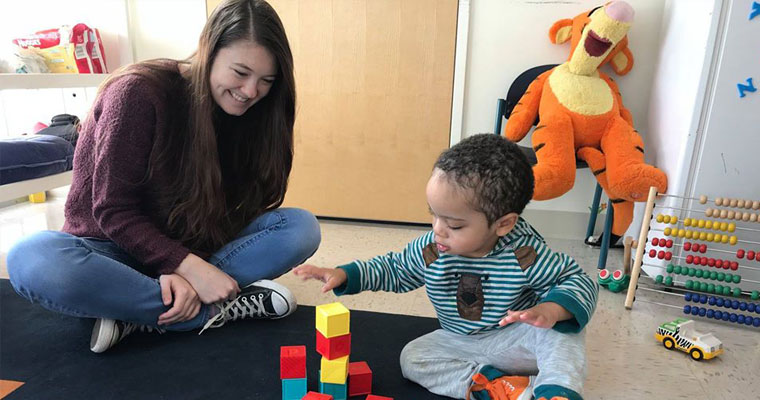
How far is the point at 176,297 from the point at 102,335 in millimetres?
154

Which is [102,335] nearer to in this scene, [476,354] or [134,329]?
[134,329]

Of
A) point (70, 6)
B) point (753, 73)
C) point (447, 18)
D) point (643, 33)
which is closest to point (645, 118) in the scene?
point (643, 33)

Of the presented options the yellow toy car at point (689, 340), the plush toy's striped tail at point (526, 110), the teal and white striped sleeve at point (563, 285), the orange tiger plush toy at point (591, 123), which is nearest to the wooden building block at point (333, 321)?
the teal and white striped sleeve at point (563, 285)

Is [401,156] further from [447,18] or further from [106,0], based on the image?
[106,0]

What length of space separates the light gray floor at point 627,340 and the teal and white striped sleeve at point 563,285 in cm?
27

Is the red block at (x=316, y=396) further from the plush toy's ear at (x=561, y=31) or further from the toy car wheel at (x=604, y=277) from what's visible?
the plush toy's ear at (x=561, y=31)

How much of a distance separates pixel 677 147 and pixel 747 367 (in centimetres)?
64

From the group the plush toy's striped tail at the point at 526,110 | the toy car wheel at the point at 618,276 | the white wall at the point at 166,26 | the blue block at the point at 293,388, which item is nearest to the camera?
the blue block at the point at 293,388

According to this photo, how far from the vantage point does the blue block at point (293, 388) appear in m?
0.85

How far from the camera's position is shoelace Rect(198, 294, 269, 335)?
1.13m

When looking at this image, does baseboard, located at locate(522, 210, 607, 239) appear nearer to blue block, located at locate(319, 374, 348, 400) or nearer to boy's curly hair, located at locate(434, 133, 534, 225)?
boy's curly hair, located at locate(434, 133, 534, 225)

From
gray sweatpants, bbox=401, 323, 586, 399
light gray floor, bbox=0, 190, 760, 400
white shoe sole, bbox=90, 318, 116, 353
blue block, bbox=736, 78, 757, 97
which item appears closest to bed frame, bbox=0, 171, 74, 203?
light gray floor, bbox=0, 190, 760, 400

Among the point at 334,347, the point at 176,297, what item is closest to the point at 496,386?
the point at 334,347

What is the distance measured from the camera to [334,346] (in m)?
0.82
